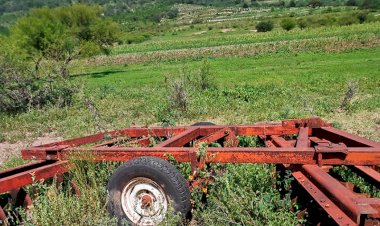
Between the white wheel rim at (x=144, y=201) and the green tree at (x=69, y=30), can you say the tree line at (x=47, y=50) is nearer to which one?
the green tree at (x=69, y=30)

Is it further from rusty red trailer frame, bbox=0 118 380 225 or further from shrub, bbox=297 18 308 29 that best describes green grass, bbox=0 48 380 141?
shrub, bbox=297 18 308 29

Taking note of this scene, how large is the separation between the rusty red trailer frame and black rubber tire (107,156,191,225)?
289mm

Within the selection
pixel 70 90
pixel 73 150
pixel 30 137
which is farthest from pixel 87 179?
pixel 70 90

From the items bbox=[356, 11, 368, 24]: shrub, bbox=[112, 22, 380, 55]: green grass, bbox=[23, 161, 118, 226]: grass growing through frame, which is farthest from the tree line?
bbox=[356, 11, 368, 24]: shrub

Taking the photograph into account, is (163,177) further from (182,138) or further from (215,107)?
(215,107)

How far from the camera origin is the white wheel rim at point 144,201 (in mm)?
4406

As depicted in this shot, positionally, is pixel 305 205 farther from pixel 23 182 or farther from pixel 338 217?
pixel 23 182

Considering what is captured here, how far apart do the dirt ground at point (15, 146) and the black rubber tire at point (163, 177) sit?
5.52 meters

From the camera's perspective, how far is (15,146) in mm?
10117

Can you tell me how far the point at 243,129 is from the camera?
6.29 meters

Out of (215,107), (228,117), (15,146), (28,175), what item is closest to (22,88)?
(15,146)

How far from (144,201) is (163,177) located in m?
0.47

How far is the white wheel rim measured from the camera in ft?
14.5

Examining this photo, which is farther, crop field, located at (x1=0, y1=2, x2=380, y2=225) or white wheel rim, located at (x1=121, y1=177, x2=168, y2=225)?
white wheel rim, located at (x1=121, y1=177, x2=168, y2=225)
